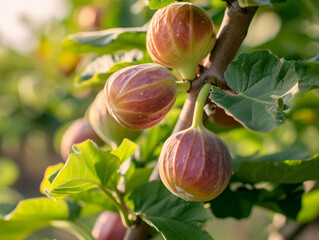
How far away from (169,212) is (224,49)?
280 millimetres

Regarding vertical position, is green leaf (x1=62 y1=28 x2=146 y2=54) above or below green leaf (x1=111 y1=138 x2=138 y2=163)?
above

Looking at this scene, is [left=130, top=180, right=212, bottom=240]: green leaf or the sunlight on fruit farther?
the sunlight on fruit

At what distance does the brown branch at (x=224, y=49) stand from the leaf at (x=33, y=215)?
34 centimetres

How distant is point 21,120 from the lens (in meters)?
2.17

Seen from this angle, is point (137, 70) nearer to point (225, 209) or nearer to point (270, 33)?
point (225, 209)

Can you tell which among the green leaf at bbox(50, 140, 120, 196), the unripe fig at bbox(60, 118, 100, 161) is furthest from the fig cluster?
the unripe fig at bbox(60, 118, 100, 161)

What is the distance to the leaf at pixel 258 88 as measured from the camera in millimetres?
479

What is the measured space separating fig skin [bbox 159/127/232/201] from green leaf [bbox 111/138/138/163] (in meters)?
0.13

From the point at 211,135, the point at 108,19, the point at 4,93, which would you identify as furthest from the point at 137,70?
the point at 4,93

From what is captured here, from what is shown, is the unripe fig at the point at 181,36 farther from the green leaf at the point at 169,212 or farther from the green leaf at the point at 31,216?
the green leaf at the point at 31,216

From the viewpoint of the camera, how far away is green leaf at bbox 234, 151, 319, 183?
2.23ft

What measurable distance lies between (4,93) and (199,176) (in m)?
2.25

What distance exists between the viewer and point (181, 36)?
58 centimetres

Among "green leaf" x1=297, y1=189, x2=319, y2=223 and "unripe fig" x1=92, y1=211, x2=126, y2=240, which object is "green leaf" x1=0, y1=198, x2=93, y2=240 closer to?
"unripe fig" x1=92, y1=211, x2=126, y2=240
